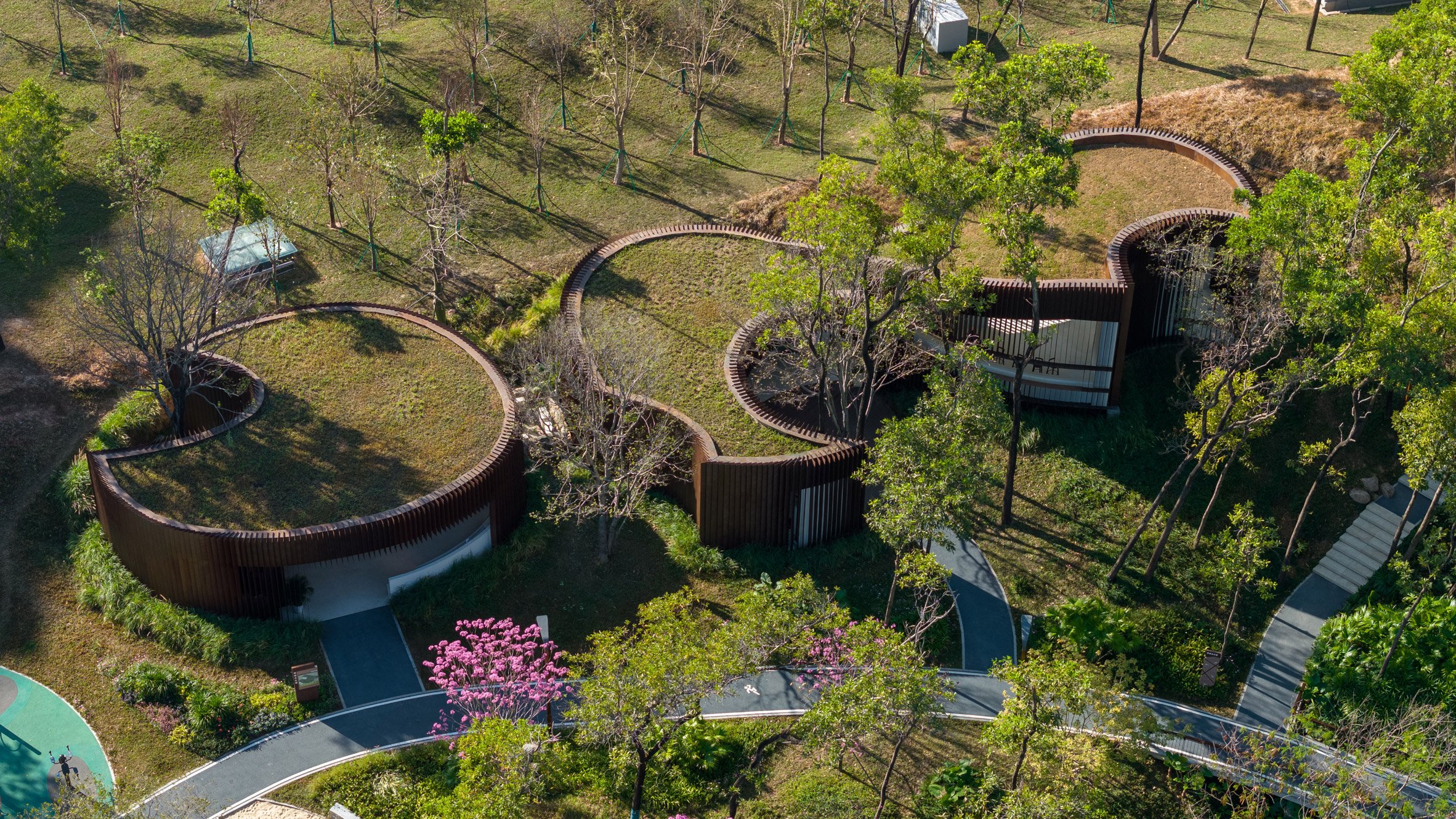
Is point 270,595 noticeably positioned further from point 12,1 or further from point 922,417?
point 12,1

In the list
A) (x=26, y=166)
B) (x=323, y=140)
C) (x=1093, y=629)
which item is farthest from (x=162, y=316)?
(x=1093, y=629)

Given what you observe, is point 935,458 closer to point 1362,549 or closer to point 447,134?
point 1362,549

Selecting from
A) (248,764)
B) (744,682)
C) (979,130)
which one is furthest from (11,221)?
(979,130)

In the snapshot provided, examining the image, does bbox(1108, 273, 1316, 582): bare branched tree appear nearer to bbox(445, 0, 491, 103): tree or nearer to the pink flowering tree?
the pink flowering tree

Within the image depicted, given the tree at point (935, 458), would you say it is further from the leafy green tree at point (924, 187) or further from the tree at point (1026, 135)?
the tree at point (1026, 135)

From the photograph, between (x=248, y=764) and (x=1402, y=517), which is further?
(x=1402, y=517)

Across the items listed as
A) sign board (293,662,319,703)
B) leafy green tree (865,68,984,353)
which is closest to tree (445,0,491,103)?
leafy green tree (865,68,984,353)
